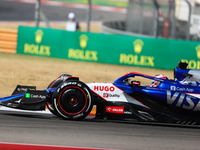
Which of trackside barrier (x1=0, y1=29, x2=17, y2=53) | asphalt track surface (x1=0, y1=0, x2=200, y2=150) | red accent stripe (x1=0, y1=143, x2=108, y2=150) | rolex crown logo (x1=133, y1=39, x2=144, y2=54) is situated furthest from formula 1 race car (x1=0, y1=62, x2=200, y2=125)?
trackside barrier (x1=0, y1=29, x2=17, y2=53)

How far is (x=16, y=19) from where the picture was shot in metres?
25.3

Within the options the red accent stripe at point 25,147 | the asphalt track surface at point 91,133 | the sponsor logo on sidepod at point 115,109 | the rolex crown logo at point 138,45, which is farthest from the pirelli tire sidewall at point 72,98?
the rolex crown logo at point 138,45

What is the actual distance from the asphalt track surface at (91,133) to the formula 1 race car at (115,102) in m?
0.18

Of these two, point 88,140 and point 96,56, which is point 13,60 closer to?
point 96,56

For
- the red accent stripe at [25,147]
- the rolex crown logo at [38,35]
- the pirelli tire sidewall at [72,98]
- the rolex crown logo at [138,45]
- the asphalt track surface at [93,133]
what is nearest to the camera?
the red accent stripe at [25,147]

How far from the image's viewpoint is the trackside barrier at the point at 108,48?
14.2m

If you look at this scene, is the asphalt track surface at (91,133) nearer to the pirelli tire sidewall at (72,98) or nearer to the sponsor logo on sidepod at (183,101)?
the pirelli tire sidewall at (72,98)

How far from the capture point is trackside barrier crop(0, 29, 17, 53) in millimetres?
15367

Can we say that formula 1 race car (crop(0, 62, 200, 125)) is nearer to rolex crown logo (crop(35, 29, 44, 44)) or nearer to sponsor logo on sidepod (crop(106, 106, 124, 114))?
sponsor logo on sidepod (crop(106, 106, 124, 114))

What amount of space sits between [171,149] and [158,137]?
625 millimetres

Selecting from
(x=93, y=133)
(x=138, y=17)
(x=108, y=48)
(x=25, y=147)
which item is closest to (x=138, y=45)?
(x=108, y=48)

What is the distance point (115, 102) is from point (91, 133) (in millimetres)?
920

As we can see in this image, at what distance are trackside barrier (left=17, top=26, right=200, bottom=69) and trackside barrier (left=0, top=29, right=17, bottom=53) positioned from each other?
0.22 m

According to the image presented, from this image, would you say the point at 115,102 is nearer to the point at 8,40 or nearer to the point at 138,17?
the point at 8,40
